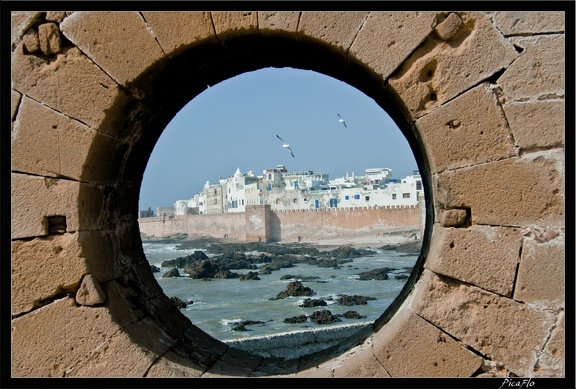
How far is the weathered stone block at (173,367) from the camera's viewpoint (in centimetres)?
343

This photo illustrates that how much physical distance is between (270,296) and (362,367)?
20.5 metres

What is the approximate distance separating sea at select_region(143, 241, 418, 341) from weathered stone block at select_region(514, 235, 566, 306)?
35.8 ft

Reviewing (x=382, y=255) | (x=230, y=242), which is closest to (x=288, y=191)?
(x=230, y=242)

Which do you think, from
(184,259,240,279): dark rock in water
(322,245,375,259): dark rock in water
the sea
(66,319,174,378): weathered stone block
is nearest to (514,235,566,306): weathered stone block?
(66,319,174,378): weathered stone block

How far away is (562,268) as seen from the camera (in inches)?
124

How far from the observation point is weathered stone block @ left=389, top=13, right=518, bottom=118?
10.6ft

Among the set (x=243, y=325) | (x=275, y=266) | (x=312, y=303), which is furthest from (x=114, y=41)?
(x=275, y=266)

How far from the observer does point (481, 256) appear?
3.25 metres

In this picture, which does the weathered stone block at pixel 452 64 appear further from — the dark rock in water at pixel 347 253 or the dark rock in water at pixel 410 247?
the dark rock in water at pixel 410 247

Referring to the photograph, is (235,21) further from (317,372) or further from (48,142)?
(317,372)

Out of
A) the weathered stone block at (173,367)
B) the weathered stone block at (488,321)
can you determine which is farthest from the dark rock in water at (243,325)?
the weathered stone block at (488,321)

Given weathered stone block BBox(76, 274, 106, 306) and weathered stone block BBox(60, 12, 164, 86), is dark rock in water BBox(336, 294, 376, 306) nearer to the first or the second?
weathered stone block BBox(76, 274, 106, 306)
